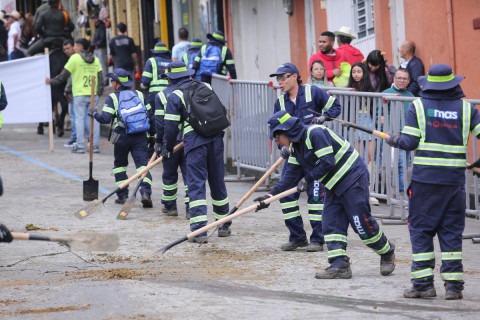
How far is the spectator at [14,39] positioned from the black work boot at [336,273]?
1826 cm

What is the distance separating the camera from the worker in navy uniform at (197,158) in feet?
34.0

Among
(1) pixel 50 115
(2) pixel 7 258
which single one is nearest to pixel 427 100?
(2) pixel 7 258

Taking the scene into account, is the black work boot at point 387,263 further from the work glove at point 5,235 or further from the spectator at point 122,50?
the spectator at point 122,50

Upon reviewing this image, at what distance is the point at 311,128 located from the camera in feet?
28.0

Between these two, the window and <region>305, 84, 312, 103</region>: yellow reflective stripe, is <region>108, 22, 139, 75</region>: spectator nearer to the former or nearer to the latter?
the window

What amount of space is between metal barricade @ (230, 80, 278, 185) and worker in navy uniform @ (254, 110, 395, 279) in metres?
5.15

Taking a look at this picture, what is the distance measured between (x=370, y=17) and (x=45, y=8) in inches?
300

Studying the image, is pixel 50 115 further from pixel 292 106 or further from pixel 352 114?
pixel 292 106

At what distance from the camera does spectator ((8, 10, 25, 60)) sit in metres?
25.5

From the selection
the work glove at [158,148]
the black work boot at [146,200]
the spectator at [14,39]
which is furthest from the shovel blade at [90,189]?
the spectator at [14,39]

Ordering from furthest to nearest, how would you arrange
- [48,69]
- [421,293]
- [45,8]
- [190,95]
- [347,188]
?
[45,8] < [48,69] < [190,95] < [347,188] < [421,293]

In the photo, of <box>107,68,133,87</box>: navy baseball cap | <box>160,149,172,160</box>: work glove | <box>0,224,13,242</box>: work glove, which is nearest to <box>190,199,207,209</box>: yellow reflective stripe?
<box>160,149,172,160</box>: work glove

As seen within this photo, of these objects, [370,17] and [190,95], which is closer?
[190,95]

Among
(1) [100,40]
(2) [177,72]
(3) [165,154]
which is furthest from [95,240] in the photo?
(1) [100,40]
